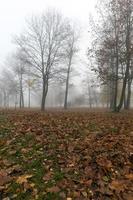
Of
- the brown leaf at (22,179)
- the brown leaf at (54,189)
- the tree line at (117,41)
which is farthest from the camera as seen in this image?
the tree line at (117,41)

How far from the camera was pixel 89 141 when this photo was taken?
7047 mm

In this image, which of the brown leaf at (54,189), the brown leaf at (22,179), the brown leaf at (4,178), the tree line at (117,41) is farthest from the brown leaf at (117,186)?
the tree line at (117,41)

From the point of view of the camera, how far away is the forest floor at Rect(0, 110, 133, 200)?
14.3 ft

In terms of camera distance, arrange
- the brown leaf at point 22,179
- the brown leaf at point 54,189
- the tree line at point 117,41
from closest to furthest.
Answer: the brown leaf at point 54,189, the brown leaf at point 22,179, the tree line at point 117,41

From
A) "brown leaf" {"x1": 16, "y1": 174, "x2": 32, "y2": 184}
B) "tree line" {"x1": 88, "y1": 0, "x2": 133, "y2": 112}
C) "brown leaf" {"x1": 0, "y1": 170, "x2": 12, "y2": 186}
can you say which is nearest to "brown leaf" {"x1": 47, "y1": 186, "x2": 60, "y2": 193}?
"brown leaf" {"x1": 16, "y1": 174, "x2": 32, "y2": 184}

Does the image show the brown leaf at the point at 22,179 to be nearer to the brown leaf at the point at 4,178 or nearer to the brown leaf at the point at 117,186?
the brown leaf at the point at 4,178

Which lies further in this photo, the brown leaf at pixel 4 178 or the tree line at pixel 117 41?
the tree line at pixel 117 41

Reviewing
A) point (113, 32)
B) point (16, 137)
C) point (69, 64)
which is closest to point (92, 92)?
point (69, 64)

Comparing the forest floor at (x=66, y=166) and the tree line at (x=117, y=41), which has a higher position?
the tree line at (x=117, y=41)

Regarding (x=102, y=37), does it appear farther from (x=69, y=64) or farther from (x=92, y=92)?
(x=92, y=92)

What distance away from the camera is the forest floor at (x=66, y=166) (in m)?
4.37

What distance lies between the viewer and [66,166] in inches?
210

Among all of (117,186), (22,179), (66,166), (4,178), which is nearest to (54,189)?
(22,179)

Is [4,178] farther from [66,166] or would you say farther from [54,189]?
[66,166]
